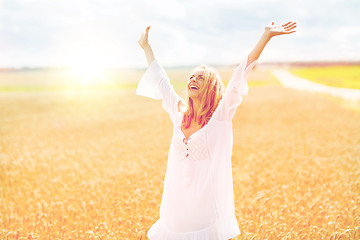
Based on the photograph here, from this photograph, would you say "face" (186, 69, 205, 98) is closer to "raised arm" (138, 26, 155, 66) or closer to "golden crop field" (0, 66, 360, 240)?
"raised arm" (138, 26, 155, 66)

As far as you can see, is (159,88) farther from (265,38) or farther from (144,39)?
(265,38)

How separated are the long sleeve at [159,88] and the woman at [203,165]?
199mm

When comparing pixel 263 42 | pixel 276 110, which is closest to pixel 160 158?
pixel 263 42

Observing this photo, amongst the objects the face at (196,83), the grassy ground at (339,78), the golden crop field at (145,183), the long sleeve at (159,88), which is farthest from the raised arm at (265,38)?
the grassy ground at (339,78)

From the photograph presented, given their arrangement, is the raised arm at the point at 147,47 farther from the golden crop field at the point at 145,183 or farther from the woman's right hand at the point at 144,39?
the golden crop field at the point at 145,183

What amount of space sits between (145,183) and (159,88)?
3.54 m

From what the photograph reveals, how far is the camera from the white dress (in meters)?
3.66

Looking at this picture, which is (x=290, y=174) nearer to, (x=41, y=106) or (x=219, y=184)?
(x=219, y=184)

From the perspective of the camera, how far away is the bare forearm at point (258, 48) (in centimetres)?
350

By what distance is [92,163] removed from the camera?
378 inches

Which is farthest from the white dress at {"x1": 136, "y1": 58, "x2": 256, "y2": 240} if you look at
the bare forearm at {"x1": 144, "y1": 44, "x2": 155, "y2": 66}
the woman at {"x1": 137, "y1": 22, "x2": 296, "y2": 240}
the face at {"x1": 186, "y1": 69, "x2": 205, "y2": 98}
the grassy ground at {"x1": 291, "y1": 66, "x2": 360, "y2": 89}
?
the grassy ground at {"x1": 291, "y1": 66, "x2": 360, "y2": 89}

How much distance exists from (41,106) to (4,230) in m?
27.5

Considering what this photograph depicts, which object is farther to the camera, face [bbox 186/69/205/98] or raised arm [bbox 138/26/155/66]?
raised arm [bbox 138/26/155/66]

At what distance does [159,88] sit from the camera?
4.12 m
